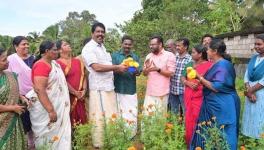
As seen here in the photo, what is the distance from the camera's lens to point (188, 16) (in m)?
25.8

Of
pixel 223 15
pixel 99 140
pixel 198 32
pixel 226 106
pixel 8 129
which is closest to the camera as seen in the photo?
pixel 8 129

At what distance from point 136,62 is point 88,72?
0.71 m

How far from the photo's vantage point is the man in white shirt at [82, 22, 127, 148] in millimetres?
5434

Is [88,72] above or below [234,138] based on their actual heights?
above

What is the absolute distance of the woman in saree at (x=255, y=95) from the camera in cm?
480

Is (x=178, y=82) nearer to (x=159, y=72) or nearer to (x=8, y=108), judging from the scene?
(x=159, y=72)

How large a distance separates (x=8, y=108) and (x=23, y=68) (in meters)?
1.43

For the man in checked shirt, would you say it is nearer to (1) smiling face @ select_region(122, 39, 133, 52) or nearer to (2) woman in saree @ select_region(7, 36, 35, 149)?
(1) smiling face @ select_region(122, 39, 133, 52)

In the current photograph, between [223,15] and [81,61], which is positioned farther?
[223,15]

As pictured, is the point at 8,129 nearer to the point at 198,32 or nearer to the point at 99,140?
the point at 99,140

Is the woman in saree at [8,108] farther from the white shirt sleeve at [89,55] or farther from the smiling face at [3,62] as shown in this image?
the white shirt sleeve at [89,55]

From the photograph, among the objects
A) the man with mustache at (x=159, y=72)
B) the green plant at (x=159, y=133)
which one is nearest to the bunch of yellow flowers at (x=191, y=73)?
the green plant at (x=159, y=133)

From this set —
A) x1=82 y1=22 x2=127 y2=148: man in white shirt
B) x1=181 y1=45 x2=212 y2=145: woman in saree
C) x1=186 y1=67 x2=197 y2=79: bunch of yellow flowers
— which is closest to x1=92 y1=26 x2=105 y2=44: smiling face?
x1=82 y1=22 x2=127 y2=148: man in white shirt

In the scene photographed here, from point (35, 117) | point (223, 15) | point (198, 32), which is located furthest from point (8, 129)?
point (223, 15)
